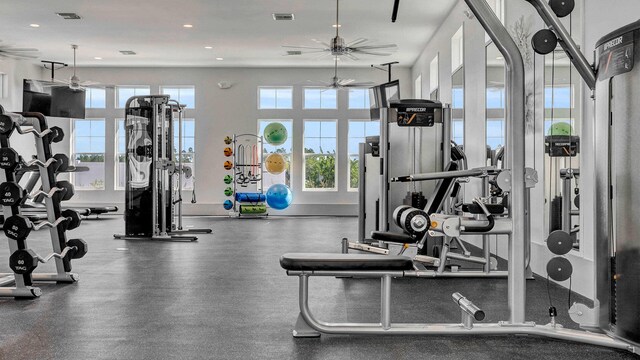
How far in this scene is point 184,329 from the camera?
310 centimetres

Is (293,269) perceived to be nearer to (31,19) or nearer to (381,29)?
(381,29)

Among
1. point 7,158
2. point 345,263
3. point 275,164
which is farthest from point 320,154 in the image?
point 345,263

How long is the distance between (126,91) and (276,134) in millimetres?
3983

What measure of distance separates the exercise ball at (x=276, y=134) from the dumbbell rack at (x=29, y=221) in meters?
7.97

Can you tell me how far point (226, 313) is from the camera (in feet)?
11.5

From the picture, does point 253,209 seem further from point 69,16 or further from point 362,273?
point 362,273

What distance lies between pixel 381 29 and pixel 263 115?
4296 mm

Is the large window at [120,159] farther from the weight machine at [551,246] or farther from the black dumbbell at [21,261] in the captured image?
the weight machine at [551,246]

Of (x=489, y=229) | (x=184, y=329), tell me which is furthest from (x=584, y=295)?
(x=184, y=329)

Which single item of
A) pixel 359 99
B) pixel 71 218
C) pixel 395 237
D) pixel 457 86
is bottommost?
pixel 395 237

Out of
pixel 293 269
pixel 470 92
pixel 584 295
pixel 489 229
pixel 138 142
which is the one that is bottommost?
pixel 584 295

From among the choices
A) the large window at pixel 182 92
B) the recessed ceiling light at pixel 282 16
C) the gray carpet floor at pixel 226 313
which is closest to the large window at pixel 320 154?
the large window at pixel 182 92

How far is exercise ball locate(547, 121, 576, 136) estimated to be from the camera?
4422 millimetres

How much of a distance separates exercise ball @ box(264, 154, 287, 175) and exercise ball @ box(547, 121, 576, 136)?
7.83 meters
